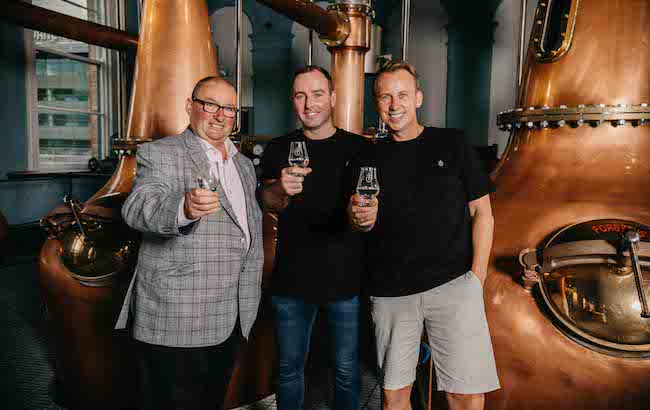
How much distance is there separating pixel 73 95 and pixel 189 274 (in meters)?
9.05

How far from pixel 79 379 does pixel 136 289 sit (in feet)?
3.38

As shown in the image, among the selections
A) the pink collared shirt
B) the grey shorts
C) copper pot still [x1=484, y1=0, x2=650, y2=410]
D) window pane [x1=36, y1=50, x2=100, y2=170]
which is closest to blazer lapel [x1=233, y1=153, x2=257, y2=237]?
the pink collared shirt

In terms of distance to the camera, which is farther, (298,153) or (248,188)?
(248,188)

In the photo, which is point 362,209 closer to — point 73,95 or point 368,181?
point 368,181

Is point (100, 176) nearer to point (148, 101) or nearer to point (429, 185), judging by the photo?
point (148, 101)

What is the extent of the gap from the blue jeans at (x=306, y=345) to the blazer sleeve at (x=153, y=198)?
2.17ft

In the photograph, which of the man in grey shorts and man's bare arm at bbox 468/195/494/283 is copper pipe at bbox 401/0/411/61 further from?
man's bare arm at bbox 468/195/494/283

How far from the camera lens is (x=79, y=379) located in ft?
7.82

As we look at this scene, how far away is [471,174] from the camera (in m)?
1.76

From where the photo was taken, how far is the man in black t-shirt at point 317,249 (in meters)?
1.96

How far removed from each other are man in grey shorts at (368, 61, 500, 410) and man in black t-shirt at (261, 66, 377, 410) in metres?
0.21

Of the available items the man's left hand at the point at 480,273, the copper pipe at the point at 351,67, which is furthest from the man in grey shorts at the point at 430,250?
the copper pipe at the point at 351,67

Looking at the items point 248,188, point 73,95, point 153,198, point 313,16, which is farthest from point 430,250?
point 73,95

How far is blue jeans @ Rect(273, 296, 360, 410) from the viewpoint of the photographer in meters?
1.99
